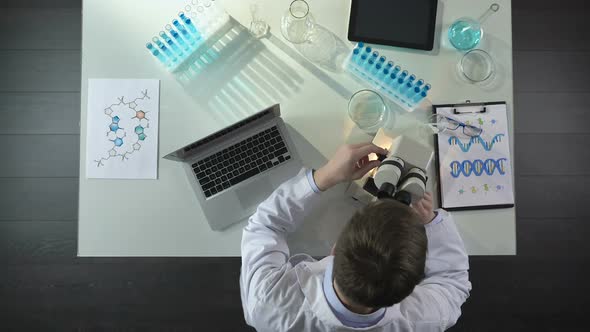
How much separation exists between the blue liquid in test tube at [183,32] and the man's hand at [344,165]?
52 cm

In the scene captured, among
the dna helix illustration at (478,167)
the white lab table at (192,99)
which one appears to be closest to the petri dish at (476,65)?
the white lab table at (192,99)

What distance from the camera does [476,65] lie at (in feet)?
3.79

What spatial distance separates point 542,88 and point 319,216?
136cm

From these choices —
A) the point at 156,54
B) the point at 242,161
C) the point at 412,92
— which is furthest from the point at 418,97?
the point at 156,54

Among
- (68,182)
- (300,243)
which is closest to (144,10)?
(300,243)

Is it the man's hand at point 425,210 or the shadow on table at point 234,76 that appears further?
the shadow on table at point 234,76

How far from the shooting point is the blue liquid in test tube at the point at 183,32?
1119 millimetres

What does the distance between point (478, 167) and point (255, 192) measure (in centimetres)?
63

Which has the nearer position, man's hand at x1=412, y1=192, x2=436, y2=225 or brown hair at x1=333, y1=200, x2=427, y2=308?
brown hair at x1=333, y1=200, x2=427, y2=308

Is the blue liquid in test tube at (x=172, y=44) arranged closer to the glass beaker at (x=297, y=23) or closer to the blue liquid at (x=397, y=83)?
the glass beaker at (x=297, y=23)

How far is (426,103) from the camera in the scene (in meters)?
1.15

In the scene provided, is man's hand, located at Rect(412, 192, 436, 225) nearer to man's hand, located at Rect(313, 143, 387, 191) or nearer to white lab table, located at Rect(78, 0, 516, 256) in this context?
man's hand, located at Rect(313, 143, 387, 191)

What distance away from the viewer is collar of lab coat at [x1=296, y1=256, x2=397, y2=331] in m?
0.86

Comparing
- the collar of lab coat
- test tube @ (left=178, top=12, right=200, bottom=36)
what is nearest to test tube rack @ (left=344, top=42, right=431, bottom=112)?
test tube @ (left=178, top=12, right=200, bottom=36)
